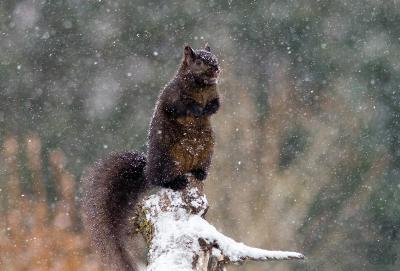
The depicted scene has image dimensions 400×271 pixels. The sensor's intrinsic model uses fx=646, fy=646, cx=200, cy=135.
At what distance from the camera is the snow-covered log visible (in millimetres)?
4117

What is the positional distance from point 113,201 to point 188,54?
4.11ft

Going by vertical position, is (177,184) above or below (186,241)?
above

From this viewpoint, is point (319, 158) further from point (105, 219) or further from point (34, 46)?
point (105, 219)

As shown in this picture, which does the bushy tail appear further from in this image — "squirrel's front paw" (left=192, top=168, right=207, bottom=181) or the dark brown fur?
"squirrel's front paw" (left=192, top=168, right=207, bottom=181)

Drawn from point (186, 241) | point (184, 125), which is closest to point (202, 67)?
point (184, 125)

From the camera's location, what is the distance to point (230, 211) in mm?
20641

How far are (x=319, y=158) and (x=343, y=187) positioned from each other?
4.08 feet

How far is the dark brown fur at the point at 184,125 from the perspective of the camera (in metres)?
4.82

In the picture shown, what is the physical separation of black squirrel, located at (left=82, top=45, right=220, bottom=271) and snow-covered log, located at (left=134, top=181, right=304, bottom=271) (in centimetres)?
22

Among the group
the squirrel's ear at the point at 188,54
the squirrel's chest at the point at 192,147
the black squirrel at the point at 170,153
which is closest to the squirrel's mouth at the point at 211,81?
the black squirrel at the point at 170,153

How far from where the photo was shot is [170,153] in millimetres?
4910

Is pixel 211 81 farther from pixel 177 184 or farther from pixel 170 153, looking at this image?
pixel 177 184

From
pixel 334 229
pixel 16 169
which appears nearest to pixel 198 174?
pixel 16 169

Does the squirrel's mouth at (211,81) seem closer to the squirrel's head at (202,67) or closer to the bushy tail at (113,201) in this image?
the squirrel's head at (202,67)
